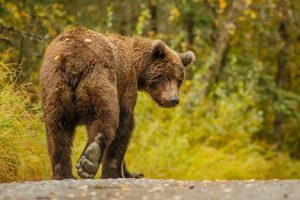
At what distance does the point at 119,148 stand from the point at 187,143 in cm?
662

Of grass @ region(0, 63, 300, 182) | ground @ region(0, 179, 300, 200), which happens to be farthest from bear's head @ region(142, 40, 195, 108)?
ground @ region(0, 179, 300, 200)

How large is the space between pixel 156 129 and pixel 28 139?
231 inches

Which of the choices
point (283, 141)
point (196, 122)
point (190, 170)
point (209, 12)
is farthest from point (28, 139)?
point (283, 141)

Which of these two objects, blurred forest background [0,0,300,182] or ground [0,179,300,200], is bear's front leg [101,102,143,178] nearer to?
blurred forest background [0,0,300,182]

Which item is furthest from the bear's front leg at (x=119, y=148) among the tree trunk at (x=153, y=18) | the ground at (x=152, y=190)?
the tree trunk at (x=153, y=18)

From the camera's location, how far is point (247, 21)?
78.0 ft

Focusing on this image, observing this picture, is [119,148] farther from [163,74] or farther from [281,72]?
[281,72]

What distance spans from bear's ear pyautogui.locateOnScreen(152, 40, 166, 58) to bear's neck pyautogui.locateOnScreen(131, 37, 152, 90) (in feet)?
0.34

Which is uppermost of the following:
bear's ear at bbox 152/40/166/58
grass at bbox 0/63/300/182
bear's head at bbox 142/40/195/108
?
bear's ear at bbox 152/40/166/58

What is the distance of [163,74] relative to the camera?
36.1ft

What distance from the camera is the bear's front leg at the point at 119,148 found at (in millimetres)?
9914

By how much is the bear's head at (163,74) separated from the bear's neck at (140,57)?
0.10 ft

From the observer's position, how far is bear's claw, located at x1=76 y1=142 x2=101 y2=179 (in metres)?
8.43

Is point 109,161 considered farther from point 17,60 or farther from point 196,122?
point 196,122
